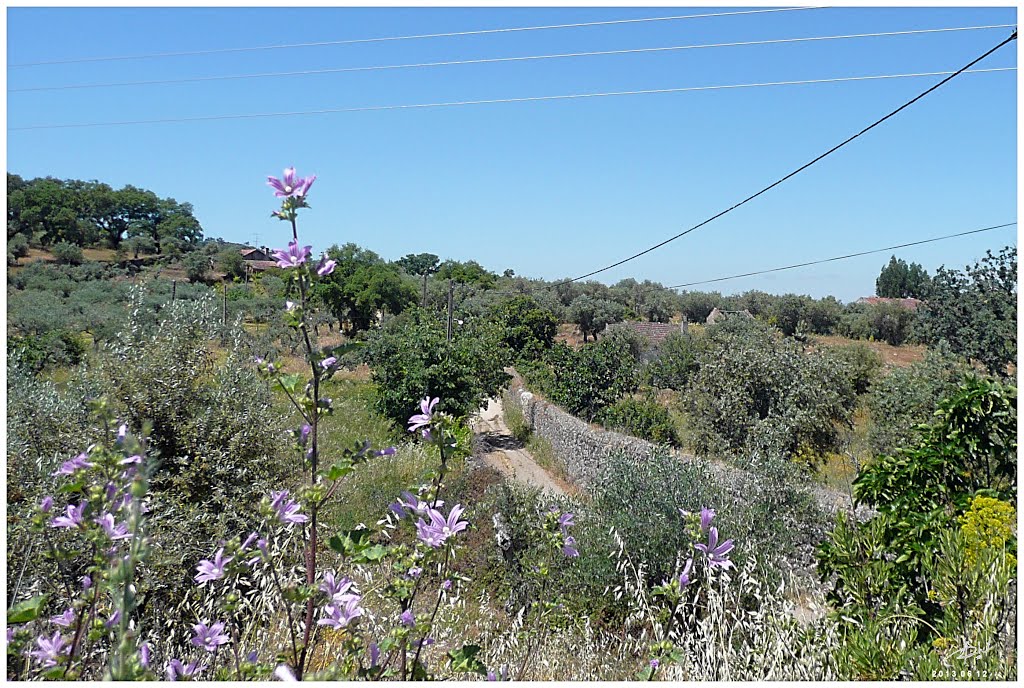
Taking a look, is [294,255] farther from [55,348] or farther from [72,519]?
[55,348]

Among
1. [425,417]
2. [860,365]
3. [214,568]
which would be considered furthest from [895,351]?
[214,568]

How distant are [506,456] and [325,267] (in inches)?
446

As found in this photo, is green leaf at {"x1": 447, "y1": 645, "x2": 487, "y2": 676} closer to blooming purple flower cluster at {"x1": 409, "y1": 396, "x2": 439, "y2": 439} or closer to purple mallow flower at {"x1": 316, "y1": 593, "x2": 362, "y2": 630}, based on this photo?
purple mallow flower at {"x1": 316, "y1": 593, "x2": 362, "y2": 630}

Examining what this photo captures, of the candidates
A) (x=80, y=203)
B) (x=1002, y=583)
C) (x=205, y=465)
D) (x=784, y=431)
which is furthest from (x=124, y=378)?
(x=80, y=203)

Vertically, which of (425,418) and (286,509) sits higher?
(425,418)

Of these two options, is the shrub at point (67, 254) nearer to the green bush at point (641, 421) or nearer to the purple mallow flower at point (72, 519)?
the green bush at point (641, 421)

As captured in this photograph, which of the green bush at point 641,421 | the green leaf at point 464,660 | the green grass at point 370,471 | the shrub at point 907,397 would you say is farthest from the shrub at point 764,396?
the green leaf at point 464,660

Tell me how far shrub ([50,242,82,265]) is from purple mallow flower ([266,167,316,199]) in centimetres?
4133

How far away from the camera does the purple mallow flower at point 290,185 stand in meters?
1.47

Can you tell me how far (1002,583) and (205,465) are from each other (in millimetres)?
5058

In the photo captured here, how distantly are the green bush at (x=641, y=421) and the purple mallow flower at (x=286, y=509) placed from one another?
10.8 meters

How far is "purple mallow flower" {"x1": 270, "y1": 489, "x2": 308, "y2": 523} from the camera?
1430 mm

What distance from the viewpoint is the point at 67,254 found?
3631 cm

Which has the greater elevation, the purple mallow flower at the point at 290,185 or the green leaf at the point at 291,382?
the purple mallow flower at the point at 290,185
